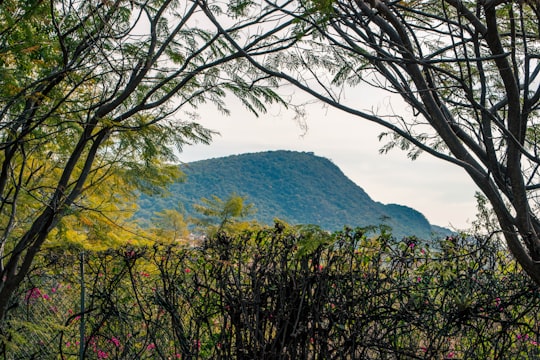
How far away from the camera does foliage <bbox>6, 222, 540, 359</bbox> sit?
Result: 3307mm

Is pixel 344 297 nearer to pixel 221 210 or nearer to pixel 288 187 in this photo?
pixel 221 210

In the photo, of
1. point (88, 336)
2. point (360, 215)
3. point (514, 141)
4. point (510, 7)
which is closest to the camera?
point (514, 141)

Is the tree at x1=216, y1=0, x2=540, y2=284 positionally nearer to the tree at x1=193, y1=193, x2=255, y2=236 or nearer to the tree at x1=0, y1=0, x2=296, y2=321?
the tree at x1=0, y1=0, x2=296, y2=321

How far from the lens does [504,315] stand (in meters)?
3.41

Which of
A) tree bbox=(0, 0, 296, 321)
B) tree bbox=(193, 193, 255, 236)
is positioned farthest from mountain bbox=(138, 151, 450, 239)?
tree bbox=(0, 0, 296, 321)

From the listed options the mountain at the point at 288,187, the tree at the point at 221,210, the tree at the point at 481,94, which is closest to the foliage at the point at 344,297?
the tree at the point at 481,94

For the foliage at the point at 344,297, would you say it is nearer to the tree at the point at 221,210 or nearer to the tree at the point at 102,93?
the tree at the point at 102,93

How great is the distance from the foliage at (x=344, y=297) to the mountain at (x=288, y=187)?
2573 inches

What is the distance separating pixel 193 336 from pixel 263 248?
87 centimetres

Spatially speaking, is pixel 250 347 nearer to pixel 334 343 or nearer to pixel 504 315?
pixel 334 343

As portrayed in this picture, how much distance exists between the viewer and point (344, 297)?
3432 millimetres

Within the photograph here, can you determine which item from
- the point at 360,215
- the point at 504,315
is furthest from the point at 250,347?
the point at 360,215

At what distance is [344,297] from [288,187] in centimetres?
7341

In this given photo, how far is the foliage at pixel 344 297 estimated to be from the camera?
130 inches
